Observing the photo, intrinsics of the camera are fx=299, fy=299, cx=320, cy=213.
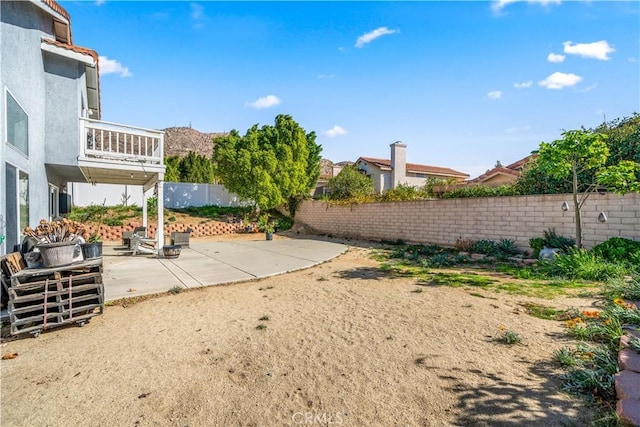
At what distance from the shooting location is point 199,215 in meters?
19.6

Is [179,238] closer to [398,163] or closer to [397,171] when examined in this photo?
[397,171]

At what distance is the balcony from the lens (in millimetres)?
7805

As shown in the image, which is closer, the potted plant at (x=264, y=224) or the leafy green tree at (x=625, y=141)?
the leafy green tree at (x=625, y=141)

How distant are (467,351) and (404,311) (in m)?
1.41

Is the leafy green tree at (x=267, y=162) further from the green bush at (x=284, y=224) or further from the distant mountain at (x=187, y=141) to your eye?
the distant mountain at (x=187, y=141)

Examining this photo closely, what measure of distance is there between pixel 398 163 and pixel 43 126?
21676 mm

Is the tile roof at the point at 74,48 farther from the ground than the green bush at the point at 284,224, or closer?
farther from the ground

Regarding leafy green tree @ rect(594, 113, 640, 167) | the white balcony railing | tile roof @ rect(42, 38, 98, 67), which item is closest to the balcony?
the white balcony railing

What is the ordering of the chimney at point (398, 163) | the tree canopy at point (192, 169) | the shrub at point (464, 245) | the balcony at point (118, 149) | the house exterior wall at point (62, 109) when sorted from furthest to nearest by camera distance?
the tree canopy at point (192, 169) < the chimney at point (398, 163) < the shrub at point (464, 245) < the balcony at point (118, 149) < the house exterior wall at point (62, 109)

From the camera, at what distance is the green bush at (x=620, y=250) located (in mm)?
6194

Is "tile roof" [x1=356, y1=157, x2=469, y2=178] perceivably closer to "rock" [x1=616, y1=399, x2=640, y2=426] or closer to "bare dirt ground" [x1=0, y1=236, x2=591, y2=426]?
"bare dirt ground" [x1=0, y1=236, x2=591, y2=426]

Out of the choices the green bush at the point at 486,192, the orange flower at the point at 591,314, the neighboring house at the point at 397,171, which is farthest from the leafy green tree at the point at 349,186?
the orange flower at the point at 591,314

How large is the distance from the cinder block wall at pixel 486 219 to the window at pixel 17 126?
39.0 feet

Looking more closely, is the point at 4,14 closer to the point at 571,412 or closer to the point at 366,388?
the point at 366,388
